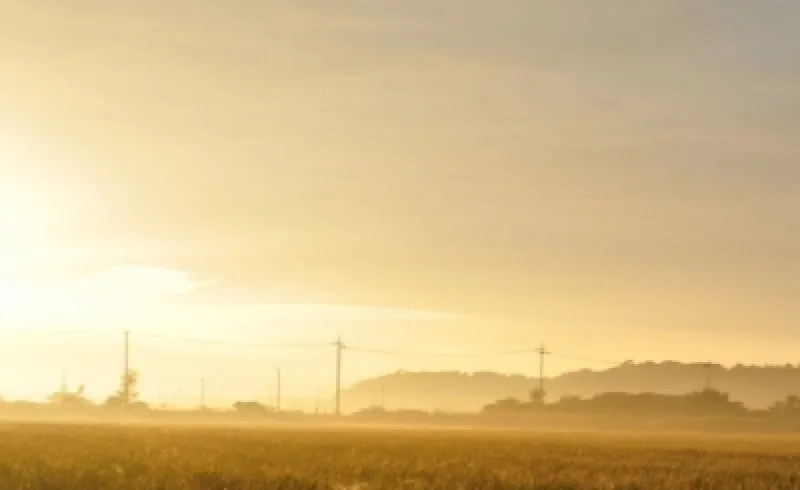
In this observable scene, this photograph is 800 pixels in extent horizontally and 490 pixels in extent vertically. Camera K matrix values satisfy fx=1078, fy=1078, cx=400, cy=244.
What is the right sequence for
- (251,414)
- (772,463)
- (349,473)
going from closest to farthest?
(349,473) < (772,463) < (251,414)

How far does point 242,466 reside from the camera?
77.7 feet

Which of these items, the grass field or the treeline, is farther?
the treeline

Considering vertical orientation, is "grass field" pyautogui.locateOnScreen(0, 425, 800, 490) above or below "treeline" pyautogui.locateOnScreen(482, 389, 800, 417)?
above

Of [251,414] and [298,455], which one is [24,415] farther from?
[298,455]

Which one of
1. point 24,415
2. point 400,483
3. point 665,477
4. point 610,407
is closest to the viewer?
point 400,483

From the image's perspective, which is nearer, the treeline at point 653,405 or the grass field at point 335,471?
the grass field at point 335,471

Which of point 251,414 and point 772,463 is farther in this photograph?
point 251,414

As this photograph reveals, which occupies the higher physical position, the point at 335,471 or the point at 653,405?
the point at 335,471

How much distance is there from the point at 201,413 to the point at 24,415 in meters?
25.4

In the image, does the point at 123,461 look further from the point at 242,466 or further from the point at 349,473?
the point at 349,473

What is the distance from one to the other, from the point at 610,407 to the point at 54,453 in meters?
161

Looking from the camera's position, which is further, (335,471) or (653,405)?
(653,405)

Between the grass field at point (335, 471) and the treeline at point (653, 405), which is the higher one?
the grass field at point (335, 471)

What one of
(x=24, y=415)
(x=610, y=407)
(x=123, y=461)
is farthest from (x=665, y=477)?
(x=610, y=407)
